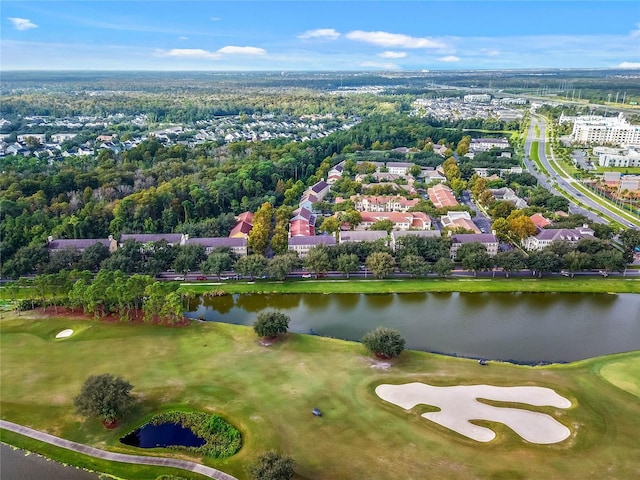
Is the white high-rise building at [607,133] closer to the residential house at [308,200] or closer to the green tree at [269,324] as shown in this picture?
the residential house at [308,200]

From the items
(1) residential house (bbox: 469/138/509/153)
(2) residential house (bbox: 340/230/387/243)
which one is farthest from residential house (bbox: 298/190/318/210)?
(1) residential house (bbox: 469/138/509/153)

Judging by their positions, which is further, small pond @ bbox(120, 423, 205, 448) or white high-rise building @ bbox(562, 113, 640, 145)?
white high-rise building @ bbox(562, 113, 640, 145)

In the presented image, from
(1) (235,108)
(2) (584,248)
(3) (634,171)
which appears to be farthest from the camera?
(1) (235,108)

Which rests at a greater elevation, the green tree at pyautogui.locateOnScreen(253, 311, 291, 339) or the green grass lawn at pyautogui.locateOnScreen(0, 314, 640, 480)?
the green tree at pyautogui.locateOnScreen(253, 311, 291, 339)

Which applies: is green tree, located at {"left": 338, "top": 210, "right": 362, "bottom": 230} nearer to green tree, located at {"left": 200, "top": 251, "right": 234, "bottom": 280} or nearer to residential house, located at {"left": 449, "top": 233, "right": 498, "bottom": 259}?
residential house, located at {"left": 449, "top": 233, "right": 498, "bottom": 259}

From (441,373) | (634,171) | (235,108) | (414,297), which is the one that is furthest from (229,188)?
(235,108)

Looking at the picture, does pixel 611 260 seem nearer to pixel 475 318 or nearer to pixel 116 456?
pixel 475 318

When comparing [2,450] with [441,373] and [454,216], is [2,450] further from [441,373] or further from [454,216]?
[454,216]
